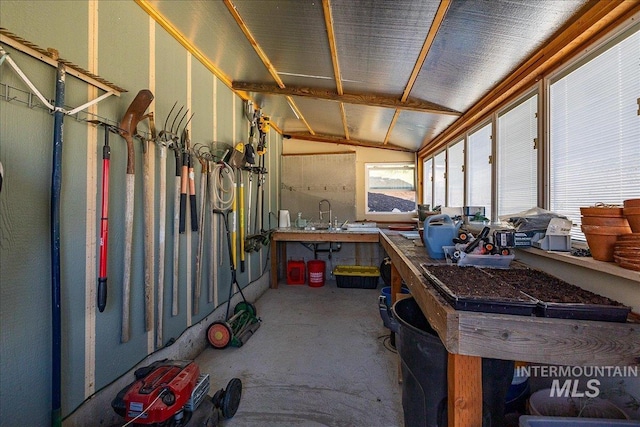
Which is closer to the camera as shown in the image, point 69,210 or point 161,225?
point 69,210

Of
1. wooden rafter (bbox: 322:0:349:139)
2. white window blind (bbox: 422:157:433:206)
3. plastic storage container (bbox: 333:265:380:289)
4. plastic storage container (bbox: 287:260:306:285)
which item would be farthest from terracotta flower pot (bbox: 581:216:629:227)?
plastic storage container (bbox: 287:260:306:285)

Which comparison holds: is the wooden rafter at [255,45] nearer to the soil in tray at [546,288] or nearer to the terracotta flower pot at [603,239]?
the soil in tray at [546,288]

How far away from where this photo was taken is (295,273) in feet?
15.1

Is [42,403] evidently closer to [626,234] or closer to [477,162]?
[626,234]

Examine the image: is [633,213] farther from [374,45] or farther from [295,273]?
[295,273]

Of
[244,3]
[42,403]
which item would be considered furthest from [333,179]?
[42,403]

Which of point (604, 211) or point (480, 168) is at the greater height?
point (480, 168)

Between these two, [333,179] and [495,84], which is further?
[333,179]

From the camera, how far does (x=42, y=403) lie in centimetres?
123

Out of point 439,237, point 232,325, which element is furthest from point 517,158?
point 232,325

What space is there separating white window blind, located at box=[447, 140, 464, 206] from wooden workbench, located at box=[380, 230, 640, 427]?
2775 mm

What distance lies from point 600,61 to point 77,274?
289 centimetres

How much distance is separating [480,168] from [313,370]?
253cm

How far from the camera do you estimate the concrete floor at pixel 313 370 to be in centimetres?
171
